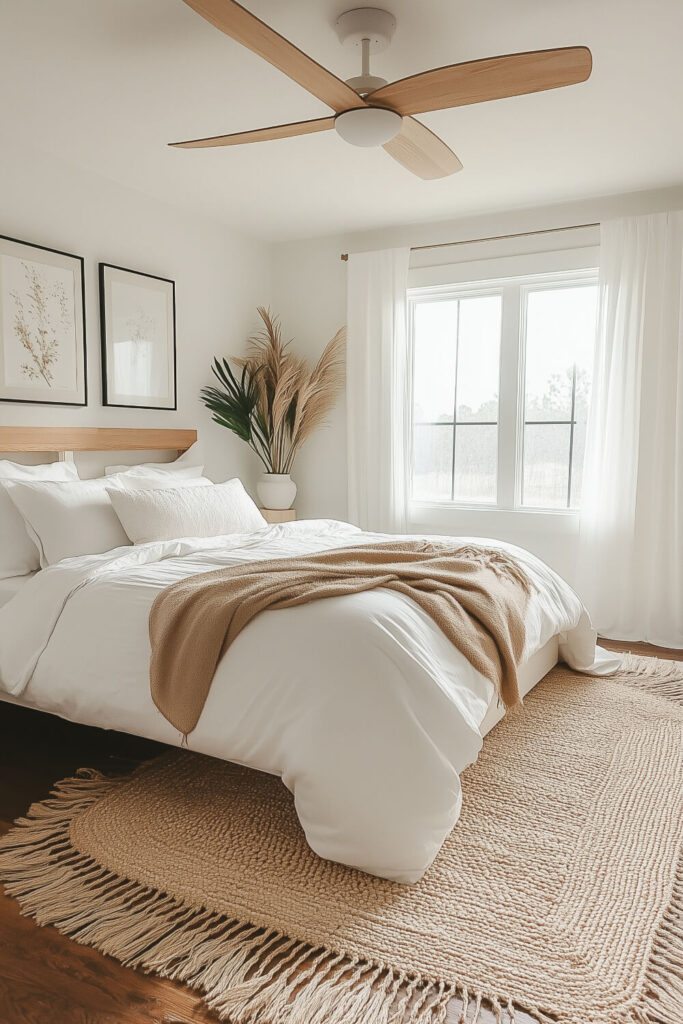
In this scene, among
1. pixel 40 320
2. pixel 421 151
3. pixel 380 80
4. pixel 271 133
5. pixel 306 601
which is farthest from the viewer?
pixel 40 320

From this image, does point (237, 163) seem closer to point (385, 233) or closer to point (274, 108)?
point (274, 108)

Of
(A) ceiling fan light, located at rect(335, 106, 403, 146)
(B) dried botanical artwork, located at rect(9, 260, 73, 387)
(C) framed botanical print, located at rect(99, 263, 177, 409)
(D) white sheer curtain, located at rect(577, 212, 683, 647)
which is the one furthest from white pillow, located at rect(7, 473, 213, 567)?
(D) white sheer curtain, located at rect(577, 212, 683, 647)

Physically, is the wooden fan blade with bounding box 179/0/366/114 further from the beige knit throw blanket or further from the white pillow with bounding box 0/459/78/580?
the white pillow with bounding box 0/459/78/580

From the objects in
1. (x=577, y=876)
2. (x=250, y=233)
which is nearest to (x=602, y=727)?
(x=577, y=876)

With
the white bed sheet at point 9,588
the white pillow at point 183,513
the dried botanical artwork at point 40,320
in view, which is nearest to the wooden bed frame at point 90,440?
the dried botanical artwork at point 40,320

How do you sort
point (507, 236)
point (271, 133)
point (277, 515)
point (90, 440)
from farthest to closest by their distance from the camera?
point (277, 515)
point (507, 236)
point (90, 440)
point (271, 133)

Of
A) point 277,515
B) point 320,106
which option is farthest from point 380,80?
point 277,515

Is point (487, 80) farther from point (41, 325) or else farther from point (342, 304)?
point (342, 304)

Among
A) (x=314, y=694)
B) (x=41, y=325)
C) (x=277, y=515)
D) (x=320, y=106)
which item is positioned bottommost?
(x=314, y=694)

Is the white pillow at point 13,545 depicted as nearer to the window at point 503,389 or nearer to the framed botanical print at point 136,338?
the framed botanical print at point 136,338

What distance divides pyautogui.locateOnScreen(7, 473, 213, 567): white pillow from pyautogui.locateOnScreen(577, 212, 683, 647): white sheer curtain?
2.65 meters

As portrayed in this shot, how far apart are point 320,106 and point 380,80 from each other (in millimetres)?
762

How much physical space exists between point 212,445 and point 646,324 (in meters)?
2.69

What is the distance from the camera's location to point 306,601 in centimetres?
217
